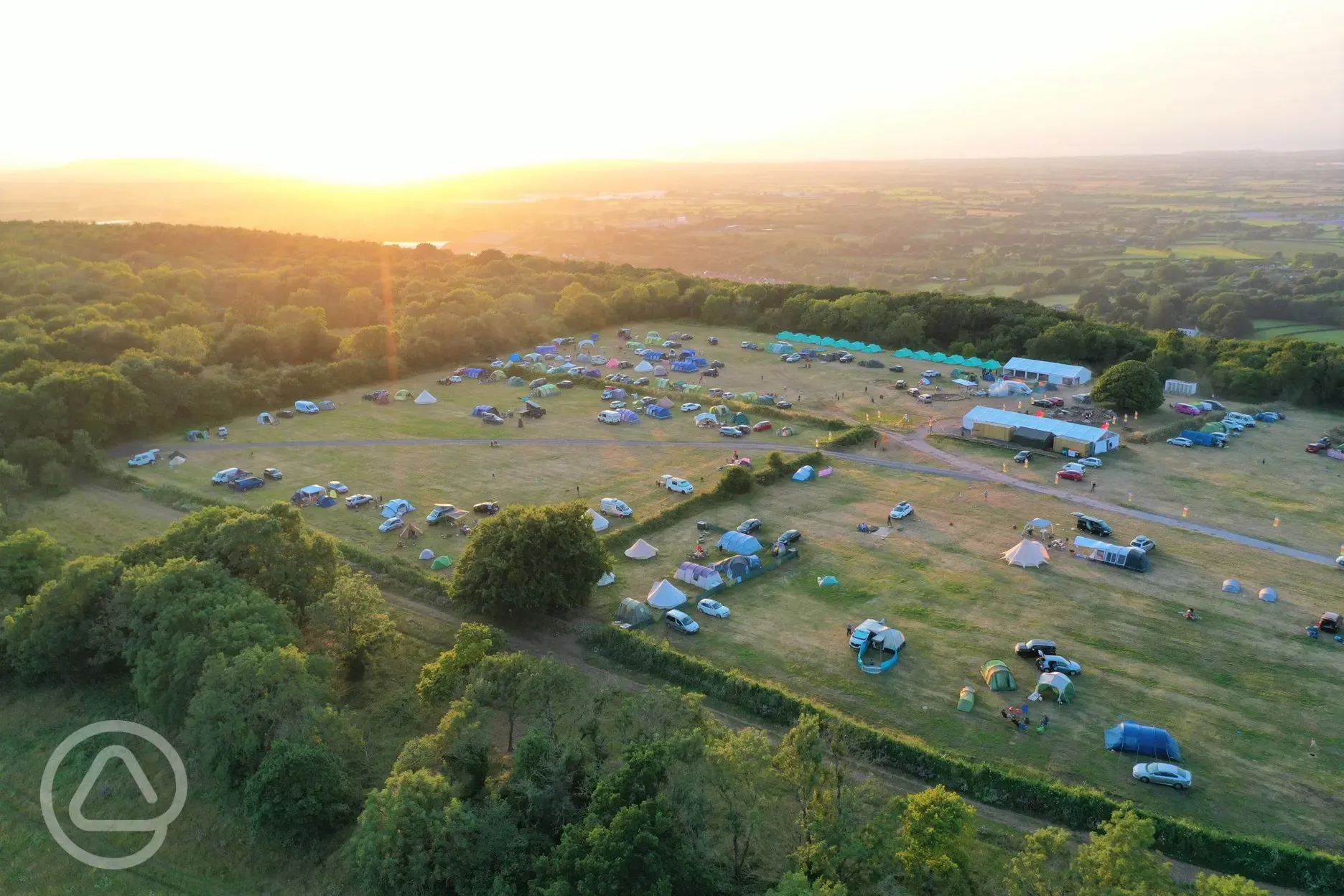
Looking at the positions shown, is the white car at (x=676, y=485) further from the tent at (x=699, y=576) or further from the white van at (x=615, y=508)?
the tent at (x=699, y=576)

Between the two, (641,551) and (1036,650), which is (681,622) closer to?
(641,551)

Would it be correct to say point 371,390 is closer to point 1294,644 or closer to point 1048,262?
point 1294,644

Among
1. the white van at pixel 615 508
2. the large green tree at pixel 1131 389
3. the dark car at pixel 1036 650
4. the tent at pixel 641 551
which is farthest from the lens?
the large green tree at pixel 1131 389

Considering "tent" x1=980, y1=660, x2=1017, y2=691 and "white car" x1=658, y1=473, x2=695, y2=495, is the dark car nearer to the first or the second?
"tent" x1=980, y1=660, x2=1017, y2=691

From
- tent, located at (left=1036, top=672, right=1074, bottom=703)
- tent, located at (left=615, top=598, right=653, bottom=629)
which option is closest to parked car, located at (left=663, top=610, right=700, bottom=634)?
tent, located at (left=615, top=598, right=653, bottom=629)

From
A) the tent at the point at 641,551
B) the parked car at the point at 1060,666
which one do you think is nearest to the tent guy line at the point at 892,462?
the tent at the point at 641,551

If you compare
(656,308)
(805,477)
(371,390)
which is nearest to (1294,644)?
(805,477)
